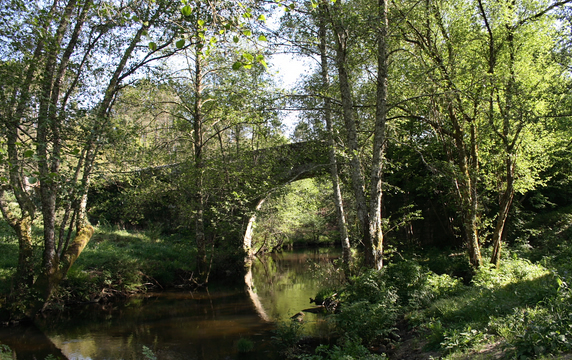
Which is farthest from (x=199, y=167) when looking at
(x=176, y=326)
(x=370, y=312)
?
(x=370, y=312)

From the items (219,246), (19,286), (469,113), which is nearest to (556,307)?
(469,113)

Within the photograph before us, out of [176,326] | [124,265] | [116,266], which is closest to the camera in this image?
[176,326]

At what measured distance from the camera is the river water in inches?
310

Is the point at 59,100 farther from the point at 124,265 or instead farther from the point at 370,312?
the point at 370,312

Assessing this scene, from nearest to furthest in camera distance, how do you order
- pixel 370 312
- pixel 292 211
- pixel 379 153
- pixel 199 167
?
pixel 370 312 → pixel 379 153 → pixel 199 167 → pixel 292 211

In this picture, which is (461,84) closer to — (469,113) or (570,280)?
(469,113)

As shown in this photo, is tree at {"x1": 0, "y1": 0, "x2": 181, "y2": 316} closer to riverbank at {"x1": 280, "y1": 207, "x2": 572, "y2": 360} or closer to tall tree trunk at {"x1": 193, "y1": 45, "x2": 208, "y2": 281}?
tall tree trunk at {"x1": 193, "y1": 45, "x2": 208, "y2": 281}

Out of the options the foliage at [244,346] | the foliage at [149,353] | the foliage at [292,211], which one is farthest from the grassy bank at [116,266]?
the foliage at [149,353]

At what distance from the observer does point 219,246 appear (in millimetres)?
17578

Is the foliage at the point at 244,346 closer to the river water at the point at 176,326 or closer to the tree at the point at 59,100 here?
the river water at the point at 176,326

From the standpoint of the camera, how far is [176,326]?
387 inches

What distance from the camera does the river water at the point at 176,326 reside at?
7867mm

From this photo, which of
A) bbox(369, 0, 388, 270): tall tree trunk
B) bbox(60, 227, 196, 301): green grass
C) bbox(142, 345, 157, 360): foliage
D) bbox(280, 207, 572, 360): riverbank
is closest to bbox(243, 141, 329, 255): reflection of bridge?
bbox(369, 0, 388, 270): tall tree trunk

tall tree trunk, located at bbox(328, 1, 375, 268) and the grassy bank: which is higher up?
tall tree trunk, located at bbox(328, 1, 375, 268)
